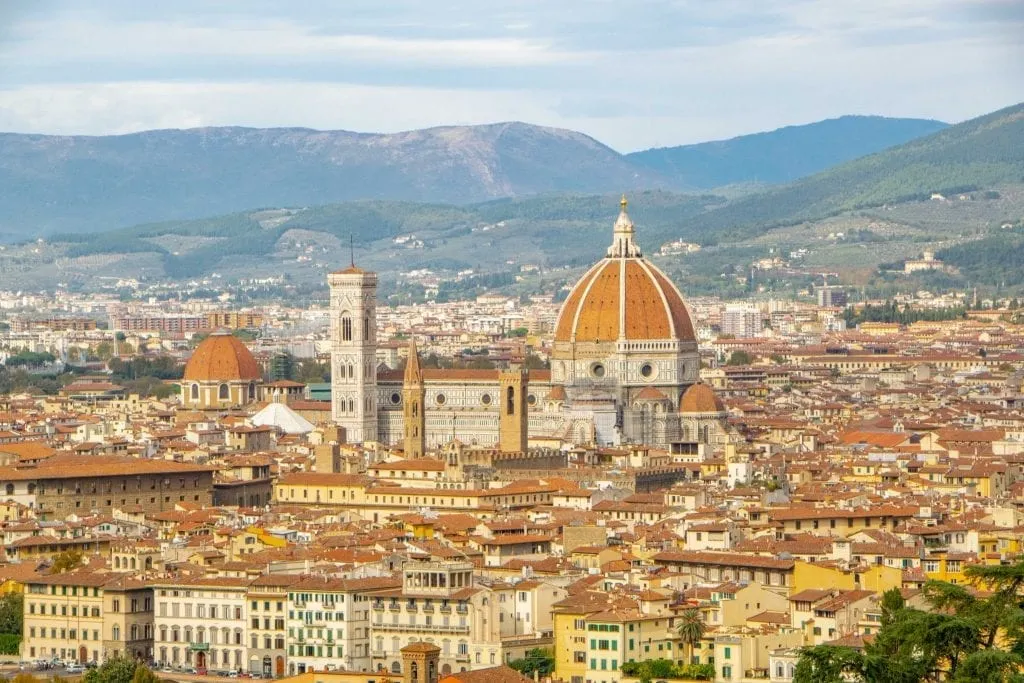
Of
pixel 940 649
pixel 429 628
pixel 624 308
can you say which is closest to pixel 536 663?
pixel 429 628

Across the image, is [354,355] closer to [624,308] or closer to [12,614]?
[624,308]

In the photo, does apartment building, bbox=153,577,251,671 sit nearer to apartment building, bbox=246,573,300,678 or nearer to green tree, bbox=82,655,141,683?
apartment building, bbox=246,573,300,678

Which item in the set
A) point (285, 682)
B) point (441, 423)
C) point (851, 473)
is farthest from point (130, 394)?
point (285, 682)

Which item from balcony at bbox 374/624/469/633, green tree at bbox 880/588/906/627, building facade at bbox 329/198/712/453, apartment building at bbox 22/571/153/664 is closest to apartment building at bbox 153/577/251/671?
apartment building at bbox 22/571/153/664

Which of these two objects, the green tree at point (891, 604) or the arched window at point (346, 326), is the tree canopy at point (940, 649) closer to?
the green tree at point (891, 604)

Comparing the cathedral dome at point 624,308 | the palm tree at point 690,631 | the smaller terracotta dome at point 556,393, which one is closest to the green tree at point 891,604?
the palm tree at point 690,631
